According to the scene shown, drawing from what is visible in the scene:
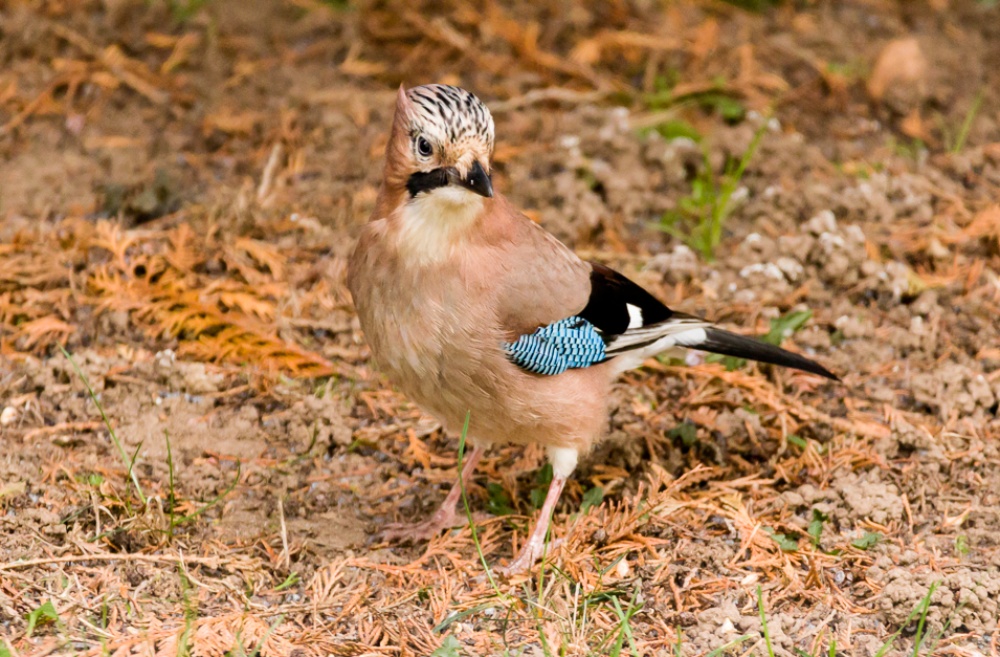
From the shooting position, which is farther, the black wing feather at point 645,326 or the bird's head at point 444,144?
the black wing feather at point 645,326

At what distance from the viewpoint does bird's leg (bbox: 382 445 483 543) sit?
404 centimetres

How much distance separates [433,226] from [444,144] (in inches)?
11.3

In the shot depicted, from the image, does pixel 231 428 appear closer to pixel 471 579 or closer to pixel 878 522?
pixel 471 579

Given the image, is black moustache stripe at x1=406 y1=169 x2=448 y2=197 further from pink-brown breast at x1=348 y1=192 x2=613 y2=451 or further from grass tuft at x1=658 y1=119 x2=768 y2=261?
grass tuft at x1=658 y1=119 x2=768 y2=261

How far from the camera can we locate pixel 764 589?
358 cm

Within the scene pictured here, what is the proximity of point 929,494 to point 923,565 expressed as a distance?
0.42 m

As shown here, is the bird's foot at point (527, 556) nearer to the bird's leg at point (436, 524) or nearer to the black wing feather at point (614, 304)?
the bird's leg at point (436, 524)

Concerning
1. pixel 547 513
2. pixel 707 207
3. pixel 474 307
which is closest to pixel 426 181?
pixel 474 307

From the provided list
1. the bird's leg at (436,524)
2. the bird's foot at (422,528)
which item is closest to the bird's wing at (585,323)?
the bird's leg at (436,524)

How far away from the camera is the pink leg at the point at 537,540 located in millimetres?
3791

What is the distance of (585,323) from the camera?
13.3ft

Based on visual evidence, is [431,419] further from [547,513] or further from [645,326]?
[645,326]

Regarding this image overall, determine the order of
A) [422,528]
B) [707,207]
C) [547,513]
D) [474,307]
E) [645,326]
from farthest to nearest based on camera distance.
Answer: [707,207] < [645,326] < [422,528] < [547,513] < [474,307]

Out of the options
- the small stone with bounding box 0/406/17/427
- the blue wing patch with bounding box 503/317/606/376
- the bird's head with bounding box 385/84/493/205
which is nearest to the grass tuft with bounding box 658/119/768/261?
the blue wing patch with bounding box 503/317/606/376
